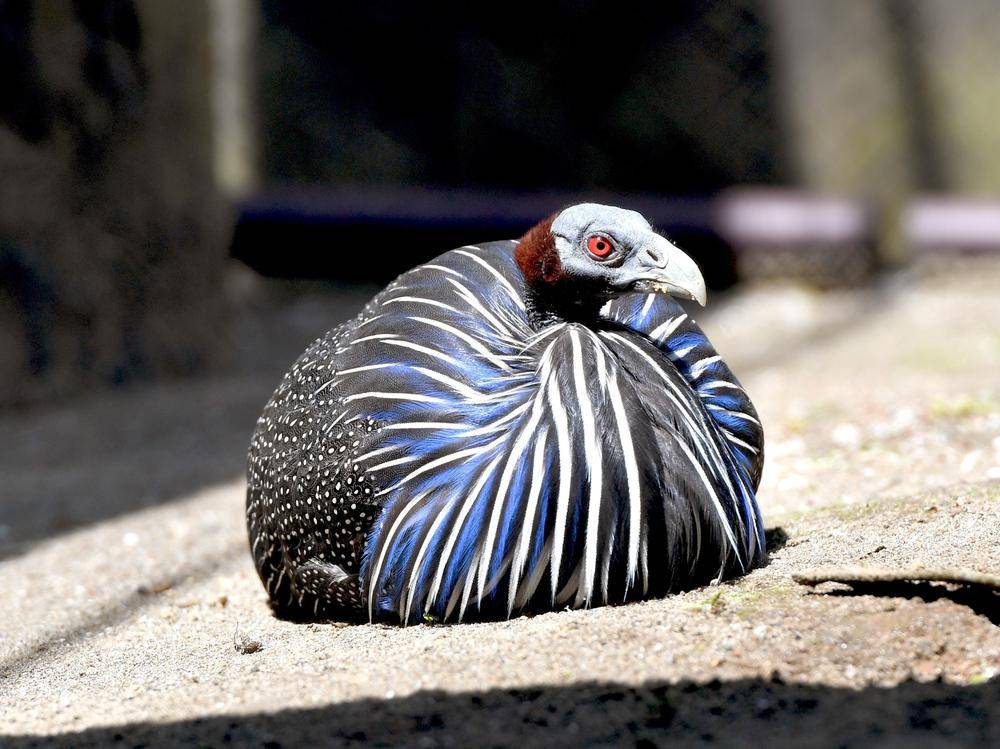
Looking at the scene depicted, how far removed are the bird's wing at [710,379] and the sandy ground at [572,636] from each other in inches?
11.3

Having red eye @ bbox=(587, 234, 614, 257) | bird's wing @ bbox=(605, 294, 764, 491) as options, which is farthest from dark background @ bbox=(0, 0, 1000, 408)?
red eye @ bbox=(587, 234, 614, 257)

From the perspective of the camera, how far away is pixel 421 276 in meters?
3.63

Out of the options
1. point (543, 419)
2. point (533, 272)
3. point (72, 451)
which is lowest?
point (72, 451)

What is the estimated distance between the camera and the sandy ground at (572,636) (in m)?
2.52

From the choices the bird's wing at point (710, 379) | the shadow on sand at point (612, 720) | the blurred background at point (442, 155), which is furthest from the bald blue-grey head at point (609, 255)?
the blurred background at point (442, 155)

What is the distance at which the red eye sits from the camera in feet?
11.0

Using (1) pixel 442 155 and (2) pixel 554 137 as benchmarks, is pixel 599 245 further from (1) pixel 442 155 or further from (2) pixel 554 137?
(1) pixel 442 155

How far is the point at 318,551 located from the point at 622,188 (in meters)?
7.06

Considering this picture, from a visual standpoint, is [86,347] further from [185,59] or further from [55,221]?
[185,59]

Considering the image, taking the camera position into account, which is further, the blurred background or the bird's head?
the blurred background

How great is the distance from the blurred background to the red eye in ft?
14.5

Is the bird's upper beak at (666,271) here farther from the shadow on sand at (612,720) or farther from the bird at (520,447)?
the shadow on sand at (612,720)

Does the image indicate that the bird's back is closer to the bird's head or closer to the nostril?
the bird's head

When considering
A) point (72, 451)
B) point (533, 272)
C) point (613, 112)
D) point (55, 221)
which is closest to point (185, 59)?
point (55, 221)
